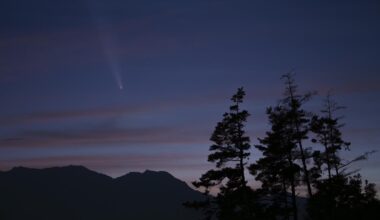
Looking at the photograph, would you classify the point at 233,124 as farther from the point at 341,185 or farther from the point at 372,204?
the point at 372,204

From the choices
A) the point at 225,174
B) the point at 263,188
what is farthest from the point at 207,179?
the point at 263,188

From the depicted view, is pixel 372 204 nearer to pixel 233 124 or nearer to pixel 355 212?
pixel 355 212

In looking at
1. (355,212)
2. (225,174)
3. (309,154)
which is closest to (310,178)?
(309,154)

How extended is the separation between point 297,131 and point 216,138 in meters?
6.86

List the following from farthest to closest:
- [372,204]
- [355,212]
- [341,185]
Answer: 1. [341,185]
2. [372,204]
3. [355,212]

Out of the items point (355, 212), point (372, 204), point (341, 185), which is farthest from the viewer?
point (341, 185)

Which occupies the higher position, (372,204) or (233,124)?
(233,124)

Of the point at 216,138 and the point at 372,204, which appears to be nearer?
the point at 372,204

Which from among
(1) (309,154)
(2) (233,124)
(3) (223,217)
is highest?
(2) (233,124)

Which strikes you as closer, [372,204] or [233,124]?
[372,204]

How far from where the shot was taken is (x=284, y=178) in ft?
111

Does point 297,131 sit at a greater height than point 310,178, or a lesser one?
greater

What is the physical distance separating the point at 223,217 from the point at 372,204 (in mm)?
12217

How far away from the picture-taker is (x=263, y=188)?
36.0 metres
